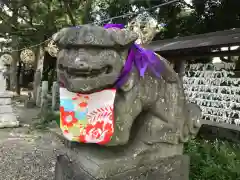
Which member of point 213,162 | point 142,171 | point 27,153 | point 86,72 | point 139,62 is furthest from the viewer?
point 27,153

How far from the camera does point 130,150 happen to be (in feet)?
5.96

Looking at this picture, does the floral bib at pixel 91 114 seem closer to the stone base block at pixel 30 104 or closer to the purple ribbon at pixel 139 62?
the purple ribbon at pixel 139 62

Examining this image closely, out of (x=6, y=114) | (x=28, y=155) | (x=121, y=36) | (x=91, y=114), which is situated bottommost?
(x=28, y=155)

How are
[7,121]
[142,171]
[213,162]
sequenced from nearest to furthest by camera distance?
[142,171] → [213,162] → [7,121]

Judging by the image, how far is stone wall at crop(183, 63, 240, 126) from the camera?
3.88 metres

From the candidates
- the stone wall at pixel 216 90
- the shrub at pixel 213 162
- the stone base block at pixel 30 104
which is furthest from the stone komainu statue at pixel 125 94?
the stone base block at pixel 30 104

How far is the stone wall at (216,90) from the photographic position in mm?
3881

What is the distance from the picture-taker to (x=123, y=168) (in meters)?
1.72

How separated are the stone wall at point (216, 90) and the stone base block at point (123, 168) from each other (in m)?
2.15

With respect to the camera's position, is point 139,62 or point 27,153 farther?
point 27,153

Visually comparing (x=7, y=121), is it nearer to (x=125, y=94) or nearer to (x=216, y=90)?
(x=216, y=90)

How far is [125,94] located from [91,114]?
246 mm

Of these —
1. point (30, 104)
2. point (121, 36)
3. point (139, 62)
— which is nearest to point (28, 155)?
point (139, 62)

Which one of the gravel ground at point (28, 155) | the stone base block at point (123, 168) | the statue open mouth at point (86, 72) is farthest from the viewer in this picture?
the gravel ground at point (28, 155)
